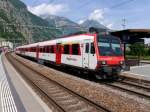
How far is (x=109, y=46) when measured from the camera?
20469 mm

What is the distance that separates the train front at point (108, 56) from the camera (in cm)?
1972

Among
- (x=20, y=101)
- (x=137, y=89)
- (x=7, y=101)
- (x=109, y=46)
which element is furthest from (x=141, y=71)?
(x=7, y=101)

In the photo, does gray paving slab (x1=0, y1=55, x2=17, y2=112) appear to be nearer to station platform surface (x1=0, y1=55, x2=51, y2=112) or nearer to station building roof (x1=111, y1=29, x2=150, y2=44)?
station platform surface (x1=0, y1=55, x2=51, y2=112)

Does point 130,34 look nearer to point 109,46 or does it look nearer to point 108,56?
point 109,46

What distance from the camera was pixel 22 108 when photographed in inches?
467

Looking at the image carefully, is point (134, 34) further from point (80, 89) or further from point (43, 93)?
point (43, 93)

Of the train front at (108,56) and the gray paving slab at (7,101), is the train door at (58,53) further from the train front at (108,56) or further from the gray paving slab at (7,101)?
the gray paving slab at (7,101)

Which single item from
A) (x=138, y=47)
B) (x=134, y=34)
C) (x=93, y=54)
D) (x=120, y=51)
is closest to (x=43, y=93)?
(x=93, y=54)

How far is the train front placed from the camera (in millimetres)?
19719

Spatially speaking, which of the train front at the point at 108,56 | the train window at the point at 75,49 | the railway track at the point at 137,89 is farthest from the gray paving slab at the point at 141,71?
the train window at the point at 75,49

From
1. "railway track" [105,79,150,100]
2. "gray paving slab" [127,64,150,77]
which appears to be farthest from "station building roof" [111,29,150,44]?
"railway track" [105,79,150,100]

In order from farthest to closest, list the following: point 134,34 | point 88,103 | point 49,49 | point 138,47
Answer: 1. point 138,47
2. point 49,49
3. point 134,34
4. point 88,103

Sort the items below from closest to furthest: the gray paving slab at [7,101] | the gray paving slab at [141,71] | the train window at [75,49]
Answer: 1. the gray paving slab at [7,101]
2. the train window at [75,49]
3. the gray paving slab at [141,71]

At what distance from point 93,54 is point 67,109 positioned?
27.9 ft
